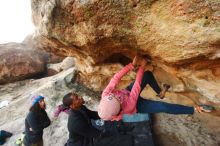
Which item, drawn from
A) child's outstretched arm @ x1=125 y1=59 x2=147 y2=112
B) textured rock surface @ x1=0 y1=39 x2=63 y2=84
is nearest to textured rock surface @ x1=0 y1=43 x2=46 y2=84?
textured rock surface @ x1=0 y1=39 x2=63 y2=84

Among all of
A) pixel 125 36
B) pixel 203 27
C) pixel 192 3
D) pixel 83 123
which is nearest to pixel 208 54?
pixel 203 27

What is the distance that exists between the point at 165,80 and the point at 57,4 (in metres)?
3.08

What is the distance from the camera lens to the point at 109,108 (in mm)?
3783

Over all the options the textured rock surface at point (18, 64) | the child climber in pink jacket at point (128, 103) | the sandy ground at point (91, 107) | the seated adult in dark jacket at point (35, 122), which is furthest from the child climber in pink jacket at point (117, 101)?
the textured rock surface at point (18, 64)

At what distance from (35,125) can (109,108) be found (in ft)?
6.58

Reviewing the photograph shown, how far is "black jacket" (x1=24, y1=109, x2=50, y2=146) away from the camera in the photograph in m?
5.04

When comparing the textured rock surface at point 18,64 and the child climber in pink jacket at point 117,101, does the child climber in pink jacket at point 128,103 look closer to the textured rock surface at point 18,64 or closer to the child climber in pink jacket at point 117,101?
the child climber in pink jacket at point 117,101

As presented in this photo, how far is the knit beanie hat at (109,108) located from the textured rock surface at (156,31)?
129 centimetres

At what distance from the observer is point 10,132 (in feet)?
23.9

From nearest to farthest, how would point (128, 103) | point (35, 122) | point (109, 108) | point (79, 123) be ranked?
point (109, 108), point (128, 103), point (79, 123), point (35, 122)

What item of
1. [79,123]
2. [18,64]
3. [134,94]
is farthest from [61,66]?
[134,94]

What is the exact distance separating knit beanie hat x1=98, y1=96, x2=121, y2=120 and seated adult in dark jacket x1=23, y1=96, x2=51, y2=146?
1.78 metres

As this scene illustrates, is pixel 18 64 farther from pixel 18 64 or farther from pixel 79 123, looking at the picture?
pixel 79 123

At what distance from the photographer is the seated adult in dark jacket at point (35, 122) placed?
5039 millimetres
